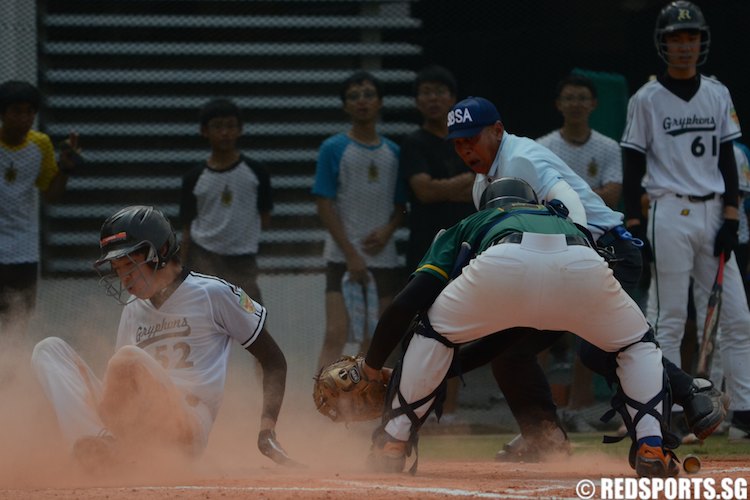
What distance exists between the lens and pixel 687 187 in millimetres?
7691

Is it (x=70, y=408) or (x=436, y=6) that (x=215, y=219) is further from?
(x=70, y=408)

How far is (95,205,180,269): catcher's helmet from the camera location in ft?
18.8

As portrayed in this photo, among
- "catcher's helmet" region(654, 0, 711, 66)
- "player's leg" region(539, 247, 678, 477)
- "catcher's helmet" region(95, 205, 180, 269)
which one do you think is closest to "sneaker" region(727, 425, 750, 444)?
"catcher's helmet" region(654, 0, 711, 66)

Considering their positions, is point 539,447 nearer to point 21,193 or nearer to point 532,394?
point 532,394

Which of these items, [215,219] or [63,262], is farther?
[63,262]

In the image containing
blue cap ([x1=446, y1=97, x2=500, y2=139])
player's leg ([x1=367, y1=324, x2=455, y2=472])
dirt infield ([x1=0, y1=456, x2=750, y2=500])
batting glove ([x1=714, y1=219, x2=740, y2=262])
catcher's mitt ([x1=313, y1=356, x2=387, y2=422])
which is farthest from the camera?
batting glove ([x1=714, y1=219, x2=740, y2=262])

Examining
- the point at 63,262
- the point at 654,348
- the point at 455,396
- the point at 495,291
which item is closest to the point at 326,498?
the point at 495,291

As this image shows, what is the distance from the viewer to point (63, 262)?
9992mm

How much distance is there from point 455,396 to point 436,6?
3.33m

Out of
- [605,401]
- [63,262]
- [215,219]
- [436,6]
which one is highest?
[436,6]

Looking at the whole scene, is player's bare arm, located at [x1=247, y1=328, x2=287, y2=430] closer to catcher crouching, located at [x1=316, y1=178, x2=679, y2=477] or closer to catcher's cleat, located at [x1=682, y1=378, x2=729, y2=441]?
catcher crouching, located at [x1=316, y1=178, x2=679, y2=477]

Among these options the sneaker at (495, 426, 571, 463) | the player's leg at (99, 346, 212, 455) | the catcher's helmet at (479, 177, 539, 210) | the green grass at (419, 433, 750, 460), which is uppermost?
the catcher's helmet at (479, 177, 539, 210)

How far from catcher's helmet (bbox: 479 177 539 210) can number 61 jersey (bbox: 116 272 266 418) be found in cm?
131

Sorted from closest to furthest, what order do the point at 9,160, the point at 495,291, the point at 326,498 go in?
the point at 326,498 → the point at 495,291 → the point at 9,160
